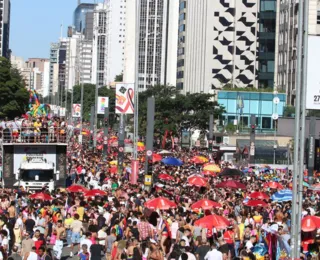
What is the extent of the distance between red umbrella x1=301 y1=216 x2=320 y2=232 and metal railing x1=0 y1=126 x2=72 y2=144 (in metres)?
23.3

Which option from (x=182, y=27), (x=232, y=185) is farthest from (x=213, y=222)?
(x=182, y=27)

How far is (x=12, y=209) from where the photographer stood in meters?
27.4

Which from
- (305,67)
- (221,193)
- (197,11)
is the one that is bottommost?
(221,193)

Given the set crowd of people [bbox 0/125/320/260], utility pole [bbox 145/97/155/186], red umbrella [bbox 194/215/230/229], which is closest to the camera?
crowd of people [bbox 0/125/320/260]

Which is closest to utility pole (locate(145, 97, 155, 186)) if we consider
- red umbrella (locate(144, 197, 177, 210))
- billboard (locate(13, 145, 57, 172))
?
billboard (locate(13, 145, 57, 172))

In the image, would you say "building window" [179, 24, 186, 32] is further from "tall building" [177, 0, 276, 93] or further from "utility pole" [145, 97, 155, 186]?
"utility pole" [145, 97, 155, 186]

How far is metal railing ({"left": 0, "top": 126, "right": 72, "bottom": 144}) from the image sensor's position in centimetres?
4444

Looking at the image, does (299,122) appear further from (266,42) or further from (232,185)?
(266,42)

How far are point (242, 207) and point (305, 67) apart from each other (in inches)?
531

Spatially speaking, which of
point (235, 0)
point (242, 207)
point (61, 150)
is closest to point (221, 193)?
point (242, 207)

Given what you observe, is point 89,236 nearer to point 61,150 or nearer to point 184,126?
point 61,150

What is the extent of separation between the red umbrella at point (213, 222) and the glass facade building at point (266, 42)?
106m

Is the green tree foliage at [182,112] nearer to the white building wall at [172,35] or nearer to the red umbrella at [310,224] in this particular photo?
the red umbrella at [310,224]

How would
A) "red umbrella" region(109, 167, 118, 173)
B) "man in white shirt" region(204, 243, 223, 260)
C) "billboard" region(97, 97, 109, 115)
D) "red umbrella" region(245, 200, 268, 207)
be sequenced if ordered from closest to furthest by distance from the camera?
"man in white shirt" region(204, 243, 223, 260)
"red umbrella" region(245, 200, 268, 207)
"red umbrella" region(109, 167, 118, 173)
"billboard" region(97, 97, 109, 115)
